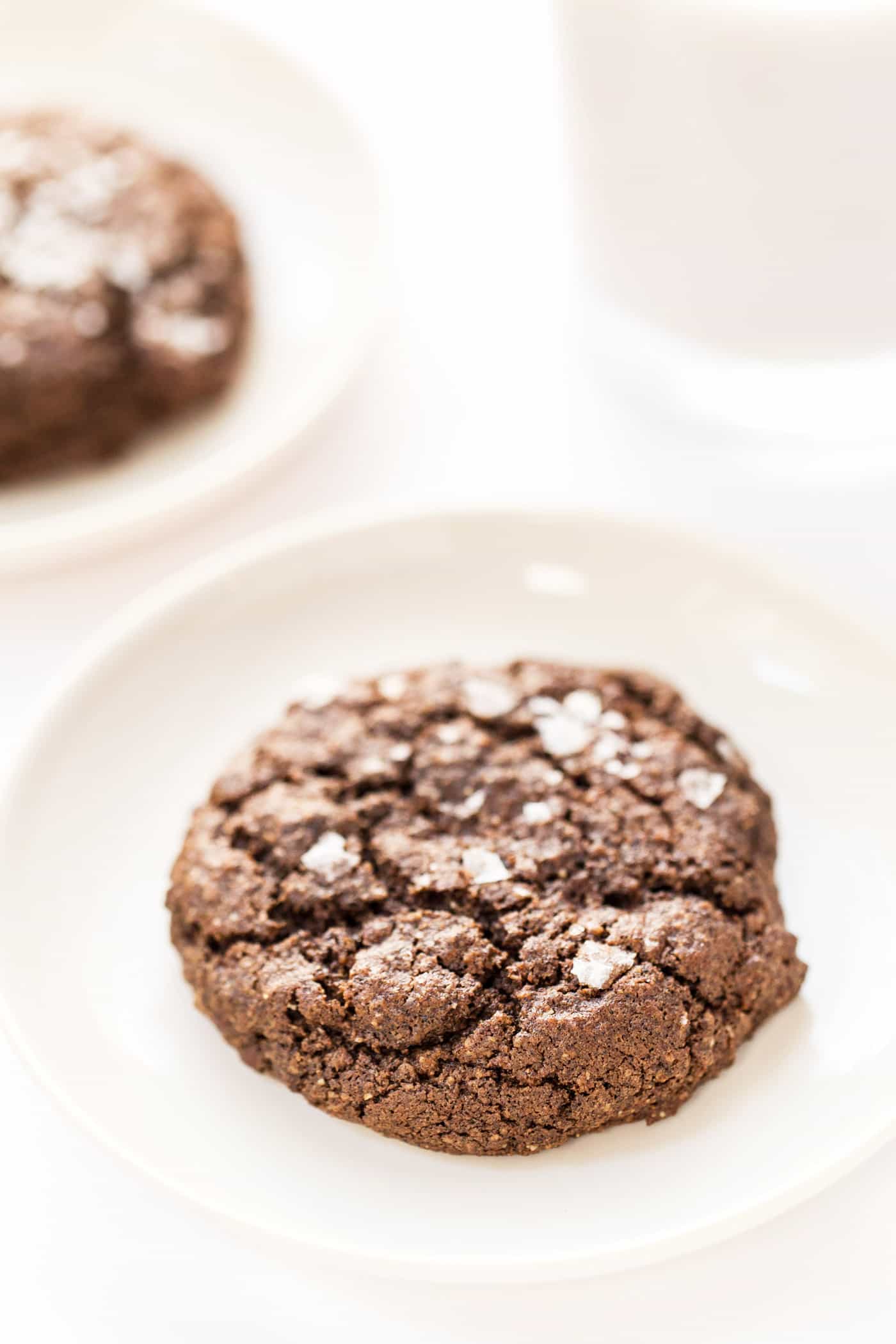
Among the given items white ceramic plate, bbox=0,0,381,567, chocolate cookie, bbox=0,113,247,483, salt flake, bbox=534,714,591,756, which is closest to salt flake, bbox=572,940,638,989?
salt flake, bbox=534,714,591,756

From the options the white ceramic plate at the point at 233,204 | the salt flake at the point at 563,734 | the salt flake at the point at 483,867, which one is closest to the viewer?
the salt flake at the point at 483,867

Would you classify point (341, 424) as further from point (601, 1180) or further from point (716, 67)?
point (601, 1180)

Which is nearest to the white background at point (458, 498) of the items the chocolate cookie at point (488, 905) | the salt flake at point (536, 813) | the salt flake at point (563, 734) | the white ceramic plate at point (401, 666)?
the white ceramic plate at point (401, 666)

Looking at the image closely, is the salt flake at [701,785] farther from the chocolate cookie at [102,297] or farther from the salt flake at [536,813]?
the chocolate cookie at [102,297]

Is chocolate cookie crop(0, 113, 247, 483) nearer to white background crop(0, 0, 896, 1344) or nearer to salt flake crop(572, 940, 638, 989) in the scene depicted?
white background crop(0, 0, 896, 1344)

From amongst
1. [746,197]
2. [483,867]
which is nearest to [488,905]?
[483,867]

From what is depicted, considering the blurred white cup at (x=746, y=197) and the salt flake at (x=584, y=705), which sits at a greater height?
the blurred white cup at (x=746, y=197)

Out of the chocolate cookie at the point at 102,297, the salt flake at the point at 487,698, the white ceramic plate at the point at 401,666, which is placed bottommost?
the white ceramic plate at the point at 401,666

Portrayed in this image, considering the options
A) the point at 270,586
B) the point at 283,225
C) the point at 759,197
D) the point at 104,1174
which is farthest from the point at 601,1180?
the point at 283,225
